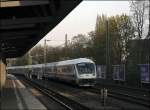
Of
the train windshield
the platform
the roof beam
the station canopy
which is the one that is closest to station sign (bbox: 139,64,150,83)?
the train windshield

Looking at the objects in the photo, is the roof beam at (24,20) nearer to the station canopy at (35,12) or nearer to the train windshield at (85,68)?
the station canopy at (35,12)

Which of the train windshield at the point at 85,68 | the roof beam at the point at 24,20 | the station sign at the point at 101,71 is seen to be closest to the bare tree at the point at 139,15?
the station sign at the point at 101,71

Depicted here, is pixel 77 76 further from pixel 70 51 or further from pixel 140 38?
pixel 70 51

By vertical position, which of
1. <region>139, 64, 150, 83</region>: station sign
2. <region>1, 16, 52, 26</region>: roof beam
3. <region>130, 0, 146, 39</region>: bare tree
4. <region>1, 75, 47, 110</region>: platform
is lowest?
<region>1, 75, 47, 110</region>: platform

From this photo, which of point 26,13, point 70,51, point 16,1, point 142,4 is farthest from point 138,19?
point 16,1

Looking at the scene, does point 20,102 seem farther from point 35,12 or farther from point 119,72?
point 119,72

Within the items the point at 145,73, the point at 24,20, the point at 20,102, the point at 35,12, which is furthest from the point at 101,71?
the point at 35,12

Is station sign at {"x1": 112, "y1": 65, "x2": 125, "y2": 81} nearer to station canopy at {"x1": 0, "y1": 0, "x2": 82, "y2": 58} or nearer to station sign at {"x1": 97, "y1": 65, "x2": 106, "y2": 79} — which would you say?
station sign at {"x1": 97, "y1": 65, "x2": 106, "y2": 79}

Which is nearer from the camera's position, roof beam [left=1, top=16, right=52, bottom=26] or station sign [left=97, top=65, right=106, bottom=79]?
roof beam [left=1, top=16, right=52, bottom=26]

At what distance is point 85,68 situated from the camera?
4091 cm

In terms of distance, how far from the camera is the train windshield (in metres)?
40.4

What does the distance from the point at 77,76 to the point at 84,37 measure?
213ft

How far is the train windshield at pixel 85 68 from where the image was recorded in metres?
40.4

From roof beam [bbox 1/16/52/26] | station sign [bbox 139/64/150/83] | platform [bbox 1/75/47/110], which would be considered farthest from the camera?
station sign [bbox 139/64/150/83]
